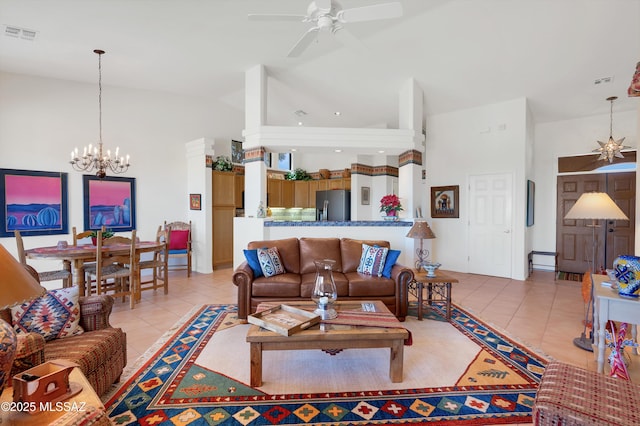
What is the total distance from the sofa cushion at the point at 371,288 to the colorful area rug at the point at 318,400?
972mm

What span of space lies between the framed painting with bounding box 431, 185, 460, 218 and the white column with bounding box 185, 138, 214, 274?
15.7 feet

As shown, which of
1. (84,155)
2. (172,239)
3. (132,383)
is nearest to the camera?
(132,383)

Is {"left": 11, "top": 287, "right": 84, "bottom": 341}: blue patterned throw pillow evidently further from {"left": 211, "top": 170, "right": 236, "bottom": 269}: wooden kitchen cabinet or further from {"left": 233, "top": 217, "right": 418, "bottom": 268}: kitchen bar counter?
{"left": 211, "top": 170, "right": 236, "bottom": 269}: wooden kitchen cabinet

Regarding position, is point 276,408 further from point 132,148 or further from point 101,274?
point 132,148

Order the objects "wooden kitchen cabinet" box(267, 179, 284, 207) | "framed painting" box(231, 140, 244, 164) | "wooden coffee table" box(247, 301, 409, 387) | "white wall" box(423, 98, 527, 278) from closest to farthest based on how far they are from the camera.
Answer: "wooden coffee table" box(247, 301, 409, 387) < "white wall" box(423, 98, 527, 278) < "framed painting" box(231, 140, 244, 164) < "wooden kitchen cabinet" box(267, 179, 284, 207)

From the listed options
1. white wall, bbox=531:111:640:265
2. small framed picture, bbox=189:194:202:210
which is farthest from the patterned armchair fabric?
white wall, bbox=531:111:640:265

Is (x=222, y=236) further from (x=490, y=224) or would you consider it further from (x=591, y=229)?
(x=591, y=229)

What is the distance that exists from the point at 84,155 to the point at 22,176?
87cm

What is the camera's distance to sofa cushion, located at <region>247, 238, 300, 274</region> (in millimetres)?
4125

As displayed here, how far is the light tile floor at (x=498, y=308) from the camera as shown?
305cm

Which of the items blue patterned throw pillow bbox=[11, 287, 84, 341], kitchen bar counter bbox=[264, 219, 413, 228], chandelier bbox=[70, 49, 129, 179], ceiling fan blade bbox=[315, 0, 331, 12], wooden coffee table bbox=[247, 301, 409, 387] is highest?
ceiling fan blade bbox=[315, 0, 331, 12]

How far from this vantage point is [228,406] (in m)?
2.08

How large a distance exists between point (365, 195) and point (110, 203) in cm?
556

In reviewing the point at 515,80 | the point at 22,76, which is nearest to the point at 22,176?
the point at 22,76
